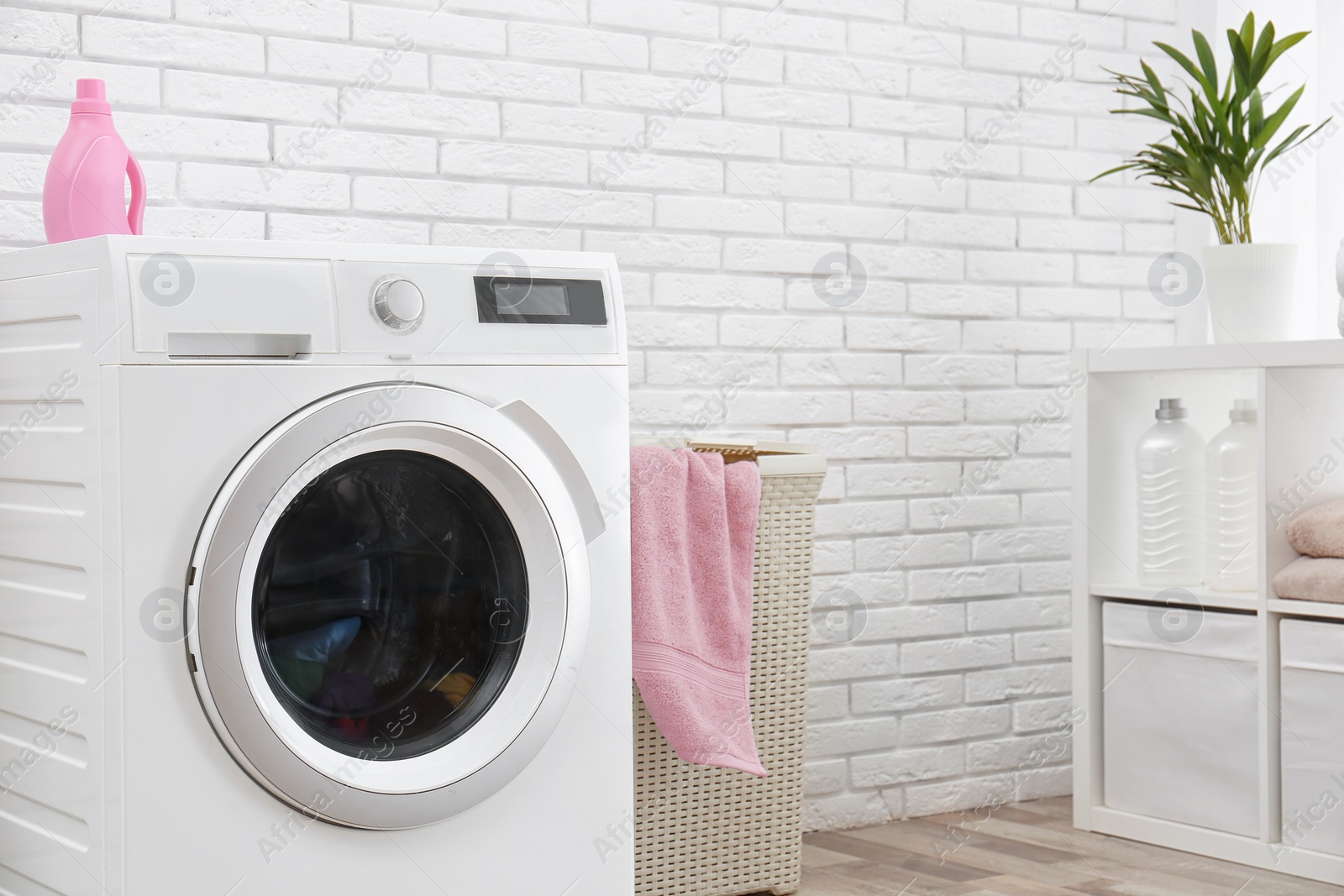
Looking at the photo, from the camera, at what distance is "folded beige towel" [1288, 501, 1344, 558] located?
2039 mm

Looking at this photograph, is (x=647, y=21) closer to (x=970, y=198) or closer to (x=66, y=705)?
(x=970, y=198)

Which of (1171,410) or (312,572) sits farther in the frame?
(1171,410)

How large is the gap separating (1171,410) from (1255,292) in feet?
0.84

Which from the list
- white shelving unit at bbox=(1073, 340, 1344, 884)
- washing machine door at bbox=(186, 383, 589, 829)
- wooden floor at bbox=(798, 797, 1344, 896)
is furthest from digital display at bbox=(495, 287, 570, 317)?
white shelving unit at bbox=(1073, 340, 1344, 884)

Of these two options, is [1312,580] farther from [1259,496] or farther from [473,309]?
[473,309]

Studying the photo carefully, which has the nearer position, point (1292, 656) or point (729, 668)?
point (729, 668)

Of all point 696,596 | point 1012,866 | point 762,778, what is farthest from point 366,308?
point 1012,866

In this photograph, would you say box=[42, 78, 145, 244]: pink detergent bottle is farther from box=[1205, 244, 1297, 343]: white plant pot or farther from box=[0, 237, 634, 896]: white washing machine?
box=[1205, 244, 1297, 343]: white plant pot

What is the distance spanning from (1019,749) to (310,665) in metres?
1.70

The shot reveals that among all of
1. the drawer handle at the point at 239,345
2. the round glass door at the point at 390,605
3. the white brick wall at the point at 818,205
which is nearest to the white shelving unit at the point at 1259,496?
the white brick wall at the point at 818,205

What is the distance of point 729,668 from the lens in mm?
1847

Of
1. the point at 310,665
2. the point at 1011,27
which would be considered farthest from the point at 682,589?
the point at 1011,27

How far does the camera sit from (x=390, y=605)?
146cm

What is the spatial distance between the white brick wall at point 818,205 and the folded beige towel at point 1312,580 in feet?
2.00
